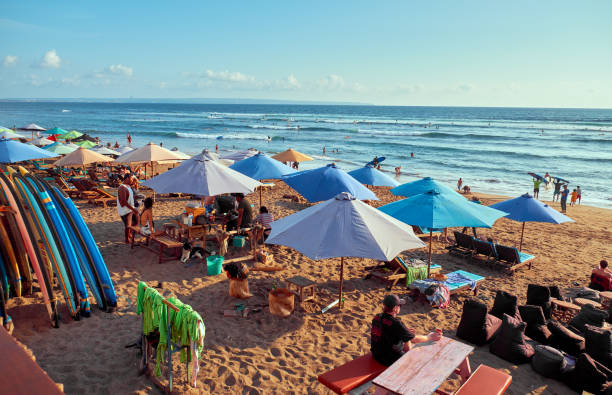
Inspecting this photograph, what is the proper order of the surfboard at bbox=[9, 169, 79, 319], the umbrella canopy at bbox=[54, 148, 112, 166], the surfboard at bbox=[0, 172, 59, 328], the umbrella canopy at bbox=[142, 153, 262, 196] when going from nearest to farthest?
the surfboard at bbox=[0, 172, 59, 328], the surfboard at bbox=[9, 169, 79, 319], the umbrella canopy at bbox=[142, 153, 262, 196], the umbrella canopy at bbox=[54, 148, 112, 166]

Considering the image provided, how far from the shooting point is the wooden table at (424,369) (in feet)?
12.5

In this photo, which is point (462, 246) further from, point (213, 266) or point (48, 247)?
point (48, 247)

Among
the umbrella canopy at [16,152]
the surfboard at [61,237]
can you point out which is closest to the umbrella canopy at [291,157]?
the umbrella canopy at [16,152]

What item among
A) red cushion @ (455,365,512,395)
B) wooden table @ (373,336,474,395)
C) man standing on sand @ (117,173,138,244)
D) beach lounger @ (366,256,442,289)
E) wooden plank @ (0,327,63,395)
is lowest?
beach lounger @ (366,256,442,289)

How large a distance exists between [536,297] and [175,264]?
710 centimetres

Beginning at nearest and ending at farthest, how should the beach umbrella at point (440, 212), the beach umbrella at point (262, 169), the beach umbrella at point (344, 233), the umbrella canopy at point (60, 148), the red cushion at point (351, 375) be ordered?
1. the red cushion at point (351, 375)
2. the beach umbrella at point (344, 233)
3. the beach umbrella at point (440, 212)
4. the beach umbrella at point (262, 169)
5. the umbrella canopy at point (60, 148)

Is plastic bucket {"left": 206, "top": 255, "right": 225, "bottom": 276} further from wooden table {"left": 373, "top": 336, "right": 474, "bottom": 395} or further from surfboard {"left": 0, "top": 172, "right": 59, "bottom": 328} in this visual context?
wooden table {"left": 373, "top": 336, "right": 474, "bottom": 395}

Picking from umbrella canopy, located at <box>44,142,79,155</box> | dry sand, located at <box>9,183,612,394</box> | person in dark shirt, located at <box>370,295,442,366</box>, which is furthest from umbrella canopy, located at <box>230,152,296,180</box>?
umbrella canopy, located at <box>44,142,79,155</box>

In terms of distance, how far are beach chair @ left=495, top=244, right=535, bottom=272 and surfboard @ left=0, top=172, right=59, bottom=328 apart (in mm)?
9371

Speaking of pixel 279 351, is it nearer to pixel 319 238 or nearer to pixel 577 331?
pixel 319 238

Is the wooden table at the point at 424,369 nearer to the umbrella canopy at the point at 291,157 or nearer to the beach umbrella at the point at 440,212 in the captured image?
the beach umbrella at the point at 440,212

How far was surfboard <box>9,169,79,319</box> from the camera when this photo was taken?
569cm

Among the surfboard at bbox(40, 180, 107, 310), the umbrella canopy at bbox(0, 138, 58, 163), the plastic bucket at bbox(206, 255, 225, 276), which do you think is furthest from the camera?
the umbrella canopy at bbox(0, 138, 58, 163)

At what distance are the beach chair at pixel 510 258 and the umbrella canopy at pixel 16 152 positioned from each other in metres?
13.7
